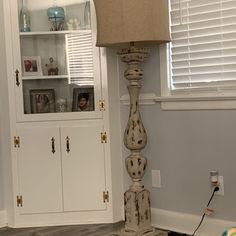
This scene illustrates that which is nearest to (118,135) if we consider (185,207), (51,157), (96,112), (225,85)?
(96,112)

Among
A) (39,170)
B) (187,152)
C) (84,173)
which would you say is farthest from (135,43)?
(39,170)

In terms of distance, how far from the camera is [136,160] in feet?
10.4

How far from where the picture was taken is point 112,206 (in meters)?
3.52

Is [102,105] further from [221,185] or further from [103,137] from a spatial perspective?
[221,185]

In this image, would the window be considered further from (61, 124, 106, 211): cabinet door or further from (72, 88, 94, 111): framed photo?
(61, 124, 106, 211): cabinet door

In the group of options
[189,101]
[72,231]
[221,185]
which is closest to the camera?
A: [221,185]

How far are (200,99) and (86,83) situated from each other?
923mm

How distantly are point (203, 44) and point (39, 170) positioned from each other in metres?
1.48

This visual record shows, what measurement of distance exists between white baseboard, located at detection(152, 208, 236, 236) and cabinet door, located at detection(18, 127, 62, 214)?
74cm

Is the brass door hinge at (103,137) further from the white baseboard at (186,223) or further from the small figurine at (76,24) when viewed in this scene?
the small figurine at (76,24)

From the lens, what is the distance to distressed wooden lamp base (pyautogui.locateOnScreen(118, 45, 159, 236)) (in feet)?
10.2

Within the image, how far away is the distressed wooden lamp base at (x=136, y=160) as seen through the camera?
312 centimetres

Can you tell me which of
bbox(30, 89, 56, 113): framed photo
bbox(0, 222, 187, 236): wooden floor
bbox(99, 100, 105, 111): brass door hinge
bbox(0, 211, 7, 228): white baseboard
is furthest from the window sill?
bbox(0, 211, 7, 228): white baseboard

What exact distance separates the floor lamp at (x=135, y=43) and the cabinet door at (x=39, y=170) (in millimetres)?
621
